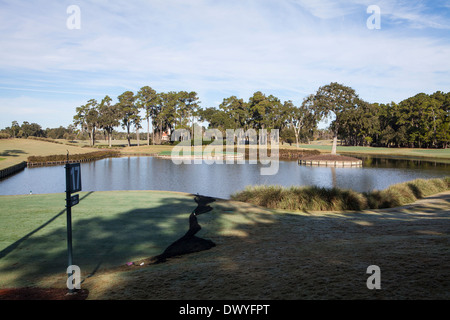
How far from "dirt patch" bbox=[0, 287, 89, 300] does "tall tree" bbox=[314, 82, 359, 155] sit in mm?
58895

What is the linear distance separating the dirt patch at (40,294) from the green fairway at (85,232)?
1.66 ft

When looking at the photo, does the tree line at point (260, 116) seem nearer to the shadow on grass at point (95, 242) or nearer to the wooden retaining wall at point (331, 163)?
the wooden retaining wall at point (331, 163)

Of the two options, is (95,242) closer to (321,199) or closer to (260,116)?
(321,199)

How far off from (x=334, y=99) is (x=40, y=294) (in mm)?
60323

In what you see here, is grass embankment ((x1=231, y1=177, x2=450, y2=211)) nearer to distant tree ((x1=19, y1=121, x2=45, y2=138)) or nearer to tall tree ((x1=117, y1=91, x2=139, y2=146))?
tall tree ((x1=117, y1=91, x2=139, y2=146))

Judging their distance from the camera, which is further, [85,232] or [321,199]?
[321,199]

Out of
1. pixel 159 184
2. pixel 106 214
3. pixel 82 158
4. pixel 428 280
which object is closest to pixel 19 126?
pixel 82 158

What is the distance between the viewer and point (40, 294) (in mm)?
4996

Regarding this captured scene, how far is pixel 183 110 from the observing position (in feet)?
303

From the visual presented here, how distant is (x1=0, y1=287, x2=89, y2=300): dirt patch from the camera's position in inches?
189

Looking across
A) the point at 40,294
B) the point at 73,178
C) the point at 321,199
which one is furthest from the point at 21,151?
the point at 73,178

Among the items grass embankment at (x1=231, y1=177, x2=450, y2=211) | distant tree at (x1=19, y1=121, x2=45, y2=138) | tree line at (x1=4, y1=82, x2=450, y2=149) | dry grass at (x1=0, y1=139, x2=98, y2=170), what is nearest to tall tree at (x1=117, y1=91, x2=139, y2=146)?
tree line at (x1=4, y1=82, x2=450, y2=149)

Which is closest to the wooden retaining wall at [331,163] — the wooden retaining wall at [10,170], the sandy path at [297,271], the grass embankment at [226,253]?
the grass embankment at [226,253]

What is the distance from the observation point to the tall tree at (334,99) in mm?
58906
